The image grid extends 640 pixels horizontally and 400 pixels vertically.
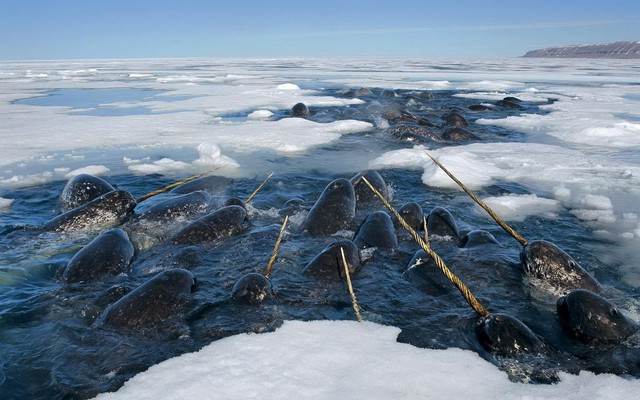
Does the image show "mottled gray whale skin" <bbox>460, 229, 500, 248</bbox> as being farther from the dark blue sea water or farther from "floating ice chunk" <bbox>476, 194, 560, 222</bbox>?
"floating ice chunk" <bbox>476, 194, 560, 222</bbox>

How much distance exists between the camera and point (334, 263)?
5.26 m

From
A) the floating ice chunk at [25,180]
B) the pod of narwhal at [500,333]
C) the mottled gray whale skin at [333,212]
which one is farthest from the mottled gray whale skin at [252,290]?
the floating ice chunk at [25,180]

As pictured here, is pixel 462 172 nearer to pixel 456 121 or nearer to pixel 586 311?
pixel 586 311

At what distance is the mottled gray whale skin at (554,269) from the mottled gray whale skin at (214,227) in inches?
151

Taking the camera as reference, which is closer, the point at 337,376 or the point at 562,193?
the point at 337,376

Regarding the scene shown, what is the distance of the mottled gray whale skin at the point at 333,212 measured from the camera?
6625mm

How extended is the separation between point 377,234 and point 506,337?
8.35 ft

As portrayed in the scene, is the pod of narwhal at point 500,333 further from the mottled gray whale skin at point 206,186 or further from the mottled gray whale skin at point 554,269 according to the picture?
the mottled gray whale skin at point 206,186

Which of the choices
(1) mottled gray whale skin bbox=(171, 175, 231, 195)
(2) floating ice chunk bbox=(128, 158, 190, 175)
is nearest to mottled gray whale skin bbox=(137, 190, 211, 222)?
(1) mottled gray whale skin bbox=(171, 175, 231, 195)

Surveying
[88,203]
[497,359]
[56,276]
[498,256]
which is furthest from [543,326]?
[88,203]

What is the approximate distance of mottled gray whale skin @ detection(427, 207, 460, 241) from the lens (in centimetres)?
632

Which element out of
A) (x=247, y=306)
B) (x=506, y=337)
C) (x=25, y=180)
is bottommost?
(x=25, y=180)

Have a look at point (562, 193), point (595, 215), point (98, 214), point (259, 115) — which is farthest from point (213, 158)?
point (259, 115)

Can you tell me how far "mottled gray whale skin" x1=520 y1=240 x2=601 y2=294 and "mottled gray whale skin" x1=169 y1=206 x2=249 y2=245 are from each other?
12.5ft
